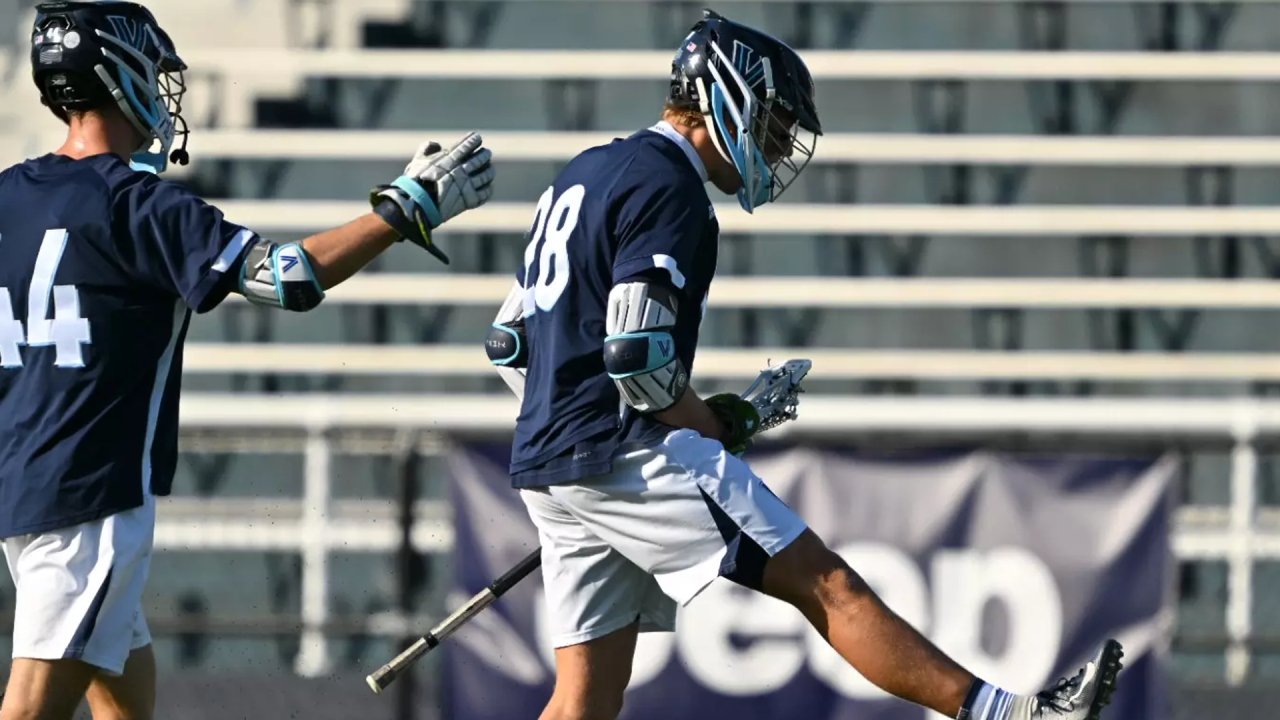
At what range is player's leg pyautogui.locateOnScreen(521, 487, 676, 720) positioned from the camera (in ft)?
12.7

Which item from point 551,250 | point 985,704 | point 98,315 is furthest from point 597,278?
point 985,704

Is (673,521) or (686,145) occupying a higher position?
(686,145)

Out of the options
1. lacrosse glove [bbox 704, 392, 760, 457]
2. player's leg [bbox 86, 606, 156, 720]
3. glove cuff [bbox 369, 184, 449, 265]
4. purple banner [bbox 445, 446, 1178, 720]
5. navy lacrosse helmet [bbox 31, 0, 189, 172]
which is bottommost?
purple banner [bbox 445, 446, 1178, 720]

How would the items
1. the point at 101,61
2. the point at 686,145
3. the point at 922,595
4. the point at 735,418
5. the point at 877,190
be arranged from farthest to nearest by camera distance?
the point at 877,190 → the point at 922,595 → the point at 735,418 → the point at 686,145 → the point at 101,61

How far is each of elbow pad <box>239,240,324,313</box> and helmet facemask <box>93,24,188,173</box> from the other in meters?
0.36

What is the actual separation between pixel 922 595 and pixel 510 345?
90.3 inches

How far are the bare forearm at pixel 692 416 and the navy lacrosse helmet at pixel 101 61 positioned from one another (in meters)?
1.05

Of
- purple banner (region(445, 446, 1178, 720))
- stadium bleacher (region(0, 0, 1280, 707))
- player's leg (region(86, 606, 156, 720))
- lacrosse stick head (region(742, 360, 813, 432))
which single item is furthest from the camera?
stadium bleacher (region(0, 0, 1280, 707))

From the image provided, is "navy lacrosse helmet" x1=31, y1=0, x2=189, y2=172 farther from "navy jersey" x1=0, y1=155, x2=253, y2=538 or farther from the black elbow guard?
the black elbow guard

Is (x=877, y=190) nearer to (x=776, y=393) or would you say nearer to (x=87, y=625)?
(x=776, y=393)

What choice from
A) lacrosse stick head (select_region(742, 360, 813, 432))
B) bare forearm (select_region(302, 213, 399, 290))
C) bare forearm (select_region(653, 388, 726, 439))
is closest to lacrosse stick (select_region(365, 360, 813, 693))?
lacrosse stick head (select_region(742, 360, 813, 432))

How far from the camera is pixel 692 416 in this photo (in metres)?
3.81

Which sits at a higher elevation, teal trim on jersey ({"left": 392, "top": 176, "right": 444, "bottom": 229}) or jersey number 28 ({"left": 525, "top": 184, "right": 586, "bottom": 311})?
teal trim on jersey ({"left": 392, "top": 176, "right": 444, "bottom": 229})

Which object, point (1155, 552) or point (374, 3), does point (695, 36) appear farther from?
point (374, 3)
